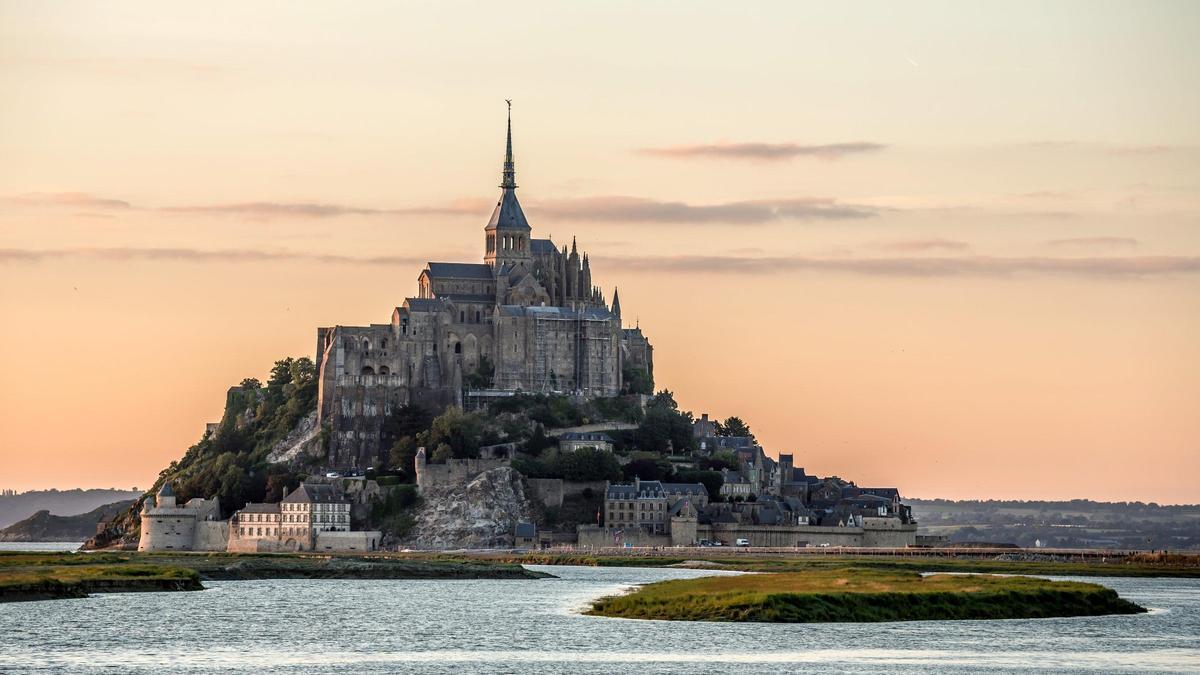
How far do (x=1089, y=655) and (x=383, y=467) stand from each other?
10501 cm

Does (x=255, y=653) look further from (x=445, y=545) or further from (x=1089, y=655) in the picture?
(x=445, y=545)

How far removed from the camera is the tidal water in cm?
8306

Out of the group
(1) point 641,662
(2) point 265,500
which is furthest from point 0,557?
(1) point 641,662

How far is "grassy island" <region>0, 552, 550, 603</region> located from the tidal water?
8.11 feet

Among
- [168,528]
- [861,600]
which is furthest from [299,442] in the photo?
[861,600]

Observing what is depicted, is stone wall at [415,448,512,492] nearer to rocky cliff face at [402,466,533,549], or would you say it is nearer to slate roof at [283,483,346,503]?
rocky cliff face at [402,466,533,549]

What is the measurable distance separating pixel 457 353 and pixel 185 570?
6467 cm

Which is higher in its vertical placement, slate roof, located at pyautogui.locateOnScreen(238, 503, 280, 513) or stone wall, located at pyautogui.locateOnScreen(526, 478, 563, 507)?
stone wall, located at pyautogui.locateOnScreen(526, 478, 563, 507)

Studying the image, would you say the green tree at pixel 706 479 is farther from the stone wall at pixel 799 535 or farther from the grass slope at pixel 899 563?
the grass slope at pixel 899 563

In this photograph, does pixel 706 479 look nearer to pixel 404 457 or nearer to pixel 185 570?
pixel 404 457

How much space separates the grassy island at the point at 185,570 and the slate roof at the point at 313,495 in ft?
33.9

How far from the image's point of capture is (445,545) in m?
174

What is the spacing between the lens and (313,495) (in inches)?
6900

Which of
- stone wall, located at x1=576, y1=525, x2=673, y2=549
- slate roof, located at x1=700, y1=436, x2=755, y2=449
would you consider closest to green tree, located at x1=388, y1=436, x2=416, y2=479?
stone wall, located at x1=576, y1=525, x2=673, y2=549
